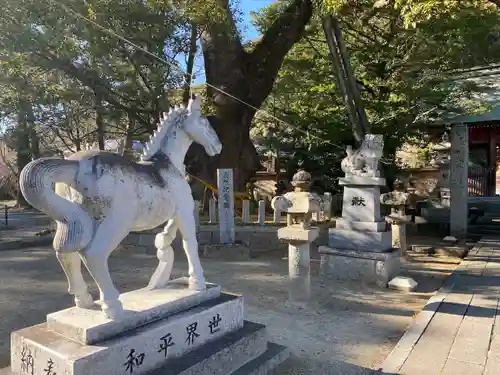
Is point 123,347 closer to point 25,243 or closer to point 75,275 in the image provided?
point 75,275

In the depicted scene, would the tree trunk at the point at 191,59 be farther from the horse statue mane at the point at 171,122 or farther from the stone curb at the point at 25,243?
the horse statue mane at the point at 171,122

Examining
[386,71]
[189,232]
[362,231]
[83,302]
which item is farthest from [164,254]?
[386,71]

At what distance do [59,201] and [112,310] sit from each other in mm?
793

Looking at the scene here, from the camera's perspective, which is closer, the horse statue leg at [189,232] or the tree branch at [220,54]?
the horse statue leg at [189,232]

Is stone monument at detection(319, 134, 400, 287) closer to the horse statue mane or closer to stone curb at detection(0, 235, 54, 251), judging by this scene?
the horse statue mane

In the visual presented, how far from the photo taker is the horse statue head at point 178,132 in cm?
332

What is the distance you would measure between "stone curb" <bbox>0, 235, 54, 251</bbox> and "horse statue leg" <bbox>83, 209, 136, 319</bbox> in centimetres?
861

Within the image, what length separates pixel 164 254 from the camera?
3391 millimetres

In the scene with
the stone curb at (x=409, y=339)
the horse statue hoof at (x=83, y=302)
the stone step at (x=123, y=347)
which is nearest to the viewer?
the stone step at (x=123, y=347)

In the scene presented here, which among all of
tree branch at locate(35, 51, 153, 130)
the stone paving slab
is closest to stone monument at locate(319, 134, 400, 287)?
the stone paving slab

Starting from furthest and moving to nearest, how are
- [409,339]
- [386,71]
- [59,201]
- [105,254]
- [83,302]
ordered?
[386,71], [409,339], [83,302], [105,254], [59,201]

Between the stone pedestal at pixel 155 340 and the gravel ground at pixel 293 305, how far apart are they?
1.92 feet

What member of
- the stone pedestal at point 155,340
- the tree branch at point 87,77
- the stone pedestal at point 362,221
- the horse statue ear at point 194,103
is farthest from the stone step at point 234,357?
the tree branch at point 87,77

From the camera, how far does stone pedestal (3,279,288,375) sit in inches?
93.7
